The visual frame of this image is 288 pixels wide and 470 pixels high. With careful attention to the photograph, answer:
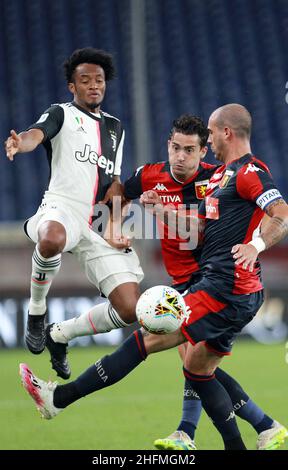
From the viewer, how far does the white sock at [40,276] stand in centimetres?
570

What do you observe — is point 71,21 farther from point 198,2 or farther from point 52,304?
point 52,304

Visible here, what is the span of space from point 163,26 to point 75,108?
9491 millimetres

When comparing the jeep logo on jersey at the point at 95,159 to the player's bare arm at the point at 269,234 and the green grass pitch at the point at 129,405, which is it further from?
the green grass pitch at the point at 129,405

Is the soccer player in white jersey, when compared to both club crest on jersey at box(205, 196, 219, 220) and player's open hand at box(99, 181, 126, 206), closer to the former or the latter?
→ player's open hand at box(99, 181, 126, 206)

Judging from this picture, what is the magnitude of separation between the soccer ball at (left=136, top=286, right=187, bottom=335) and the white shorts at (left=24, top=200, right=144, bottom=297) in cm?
80

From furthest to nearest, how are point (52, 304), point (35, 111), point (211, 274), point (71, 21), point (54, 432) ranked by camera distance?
point (71, 21), point (35, 111), point (52, 304), point (54, 432), point (211, 274)

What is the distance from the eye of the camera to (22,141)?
528 cm

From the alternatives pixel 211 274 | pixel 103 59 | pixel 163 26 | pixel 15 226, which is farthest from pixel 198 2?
pixel 211 274

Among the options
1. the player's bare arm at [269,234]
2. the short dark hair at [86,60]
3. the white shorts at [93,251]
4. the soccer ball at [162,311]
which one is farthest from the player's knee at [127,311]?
the short dark hair at [86,60]

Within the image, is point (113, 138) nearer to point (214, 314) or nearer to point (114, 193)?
point (114, 193)

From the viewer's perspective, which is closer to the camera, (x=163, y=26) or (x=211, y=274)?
(x=211, y=274)

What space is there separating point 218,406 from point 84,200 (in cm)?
151

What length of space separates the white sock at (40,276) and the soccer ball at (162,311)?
770 mm

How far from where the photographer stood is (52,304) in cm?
1140
